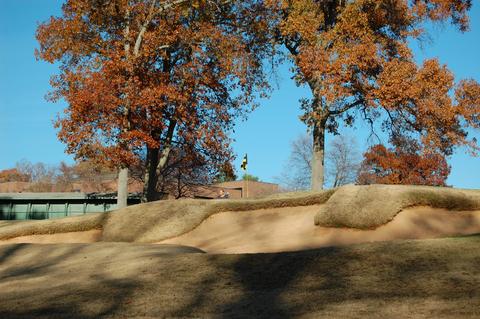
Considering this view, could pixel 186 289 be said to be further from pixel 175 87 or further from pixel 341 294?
pixel 175 87

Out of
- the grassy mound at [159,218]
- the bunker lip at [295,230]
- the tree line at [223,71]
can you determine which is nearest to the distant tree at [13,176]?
the tree line at [223,71]

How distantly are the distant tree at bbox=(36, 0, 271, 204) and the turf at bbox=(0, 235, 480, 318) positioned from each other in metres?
17.7

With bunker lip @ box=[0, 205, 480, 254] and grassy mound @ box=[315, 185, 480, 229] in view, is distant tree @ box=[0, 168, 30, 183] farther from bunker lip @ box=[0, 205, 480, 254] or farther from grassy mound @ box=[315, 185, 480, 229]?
grassy mound @ box=[315, 185, 480, 229]

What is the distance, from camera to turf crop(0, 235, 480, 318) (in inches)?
334

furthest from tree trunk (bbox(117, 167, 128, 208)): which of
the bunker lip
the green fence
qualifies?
the green fence

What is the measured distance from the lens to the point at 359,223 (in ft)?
55.9

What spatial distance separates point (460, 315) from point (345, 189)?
1126 centimetres

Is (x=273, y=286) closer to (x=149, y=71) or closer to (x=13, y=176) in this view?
(x=149, y=71)

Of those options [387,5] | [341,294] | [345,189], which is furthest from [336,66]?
[341,294]

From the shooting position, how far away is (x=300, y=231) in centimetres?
1808

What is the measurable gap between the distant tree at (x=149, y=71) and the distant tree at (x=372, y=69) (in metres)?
3.41

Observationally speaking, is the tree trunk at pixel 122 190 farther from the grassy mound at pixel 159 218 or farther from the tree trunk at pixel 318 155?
the tree trunk at pixel 318 155

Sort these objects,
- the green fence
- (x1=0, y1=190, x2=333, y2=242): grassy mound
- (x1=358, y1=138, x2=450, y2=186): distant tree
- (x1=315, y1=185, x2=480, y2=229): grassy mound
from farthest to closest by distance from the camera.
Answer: (x1=358, y1=138, x2=450, y2=186): distant tree < the green fence < (x1=0, y1=190, x2=333, y2=242): grassy mound < (x1=315, y1=185, x2=480, y2=229): grassy mound

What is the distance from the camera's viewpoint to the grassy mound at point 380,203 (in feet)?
55.9
